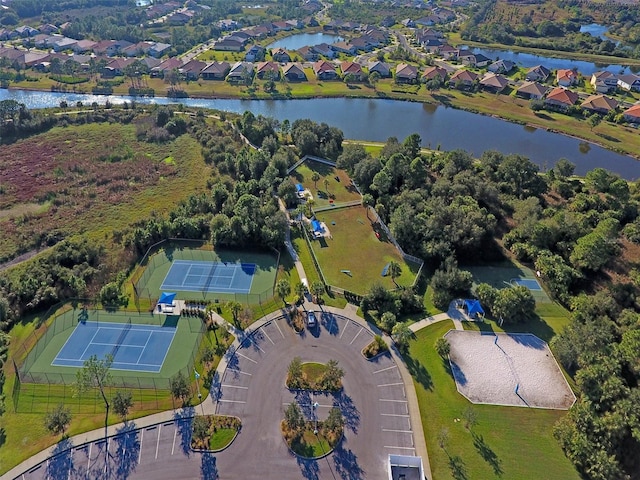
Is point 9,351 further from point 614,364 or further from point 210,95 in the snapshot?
point 210,95

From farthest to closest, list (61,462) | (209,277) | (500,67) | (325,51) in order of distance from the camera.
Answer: (325,51) < (500,67) < (209,277) < (61,462)

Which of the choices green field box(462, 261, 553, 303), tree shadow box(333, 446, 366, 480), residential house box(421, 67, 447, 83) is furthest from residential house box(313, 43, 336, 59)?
Result: tree shadow box(333, 446, 366, 480)

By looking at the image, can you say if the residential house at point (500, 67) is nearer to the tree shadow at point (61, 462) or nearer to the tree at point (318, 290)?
the tree at point (318, 290)

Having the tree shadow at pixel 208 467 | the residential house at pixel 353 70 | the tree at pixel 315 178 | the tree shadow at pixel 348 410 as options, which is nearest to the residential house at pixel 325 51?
the residential house at pixel 353 70

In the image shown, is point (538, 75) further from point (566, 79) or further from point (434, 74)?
point (434, 74)

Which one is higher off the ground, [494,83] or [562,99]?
[562,99]

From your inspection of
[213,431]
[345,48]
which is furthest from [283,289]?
[345,48]

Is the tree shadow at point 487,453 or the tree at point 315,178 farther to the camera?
the tree at point 315,178
